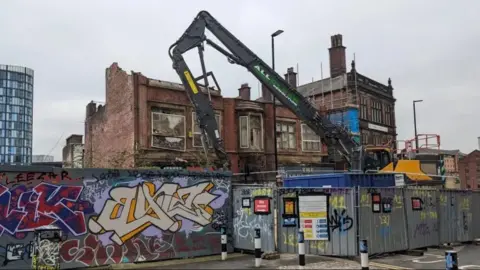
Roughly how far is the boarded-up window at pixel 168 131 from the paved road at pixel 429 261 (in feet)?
55.5

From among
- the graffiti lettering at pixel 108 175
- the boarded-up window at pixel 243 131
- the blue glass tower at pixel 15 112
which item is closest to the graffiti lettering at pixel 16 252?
the graffiti lettering at pixel 108 175

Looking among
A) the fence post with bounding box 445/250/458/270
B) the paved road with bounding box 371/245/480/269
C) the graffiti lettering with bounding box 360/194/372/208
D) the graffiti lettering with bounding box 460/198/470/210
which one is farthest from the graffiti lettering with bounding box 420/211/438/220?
the fence post with bounding box 445/250/458/270

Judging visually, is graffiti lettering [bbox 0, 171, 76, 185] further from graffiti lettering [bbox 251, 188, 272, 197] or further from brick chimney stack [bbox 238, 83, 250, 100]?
brick chimney stack [bbox 238, 83, 250, 100]

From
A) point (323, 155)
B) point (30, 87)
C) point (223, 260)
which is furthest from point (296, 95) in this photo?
point (30, 87)

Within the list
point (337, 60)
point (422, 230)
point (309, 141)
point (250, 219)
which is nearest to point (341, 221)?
point (250, 219)

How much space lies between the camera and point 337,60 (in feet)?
154

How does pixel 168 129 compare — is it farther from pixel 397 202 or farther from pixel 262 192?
pixel 397 202

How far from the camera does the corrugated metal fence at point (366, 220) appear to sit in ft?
42.9

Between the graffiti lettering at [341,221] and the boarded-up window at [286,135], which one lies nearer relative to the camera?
the graffiti lettering at [341,221]

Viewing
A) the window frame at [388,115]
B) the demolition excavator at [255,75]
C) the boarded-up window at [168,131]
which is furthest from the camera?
the window frame at [388,115]

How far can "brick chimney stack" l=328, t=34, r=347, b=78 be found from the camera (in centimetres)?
4641

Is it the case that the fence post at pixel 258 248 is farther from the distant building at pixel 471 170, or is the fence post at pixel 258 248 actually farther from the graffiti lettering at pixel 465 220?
the distant building at pixel 471 170

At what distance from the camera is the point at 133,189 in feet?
43.0

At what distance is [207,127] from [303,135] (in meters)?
16.0
